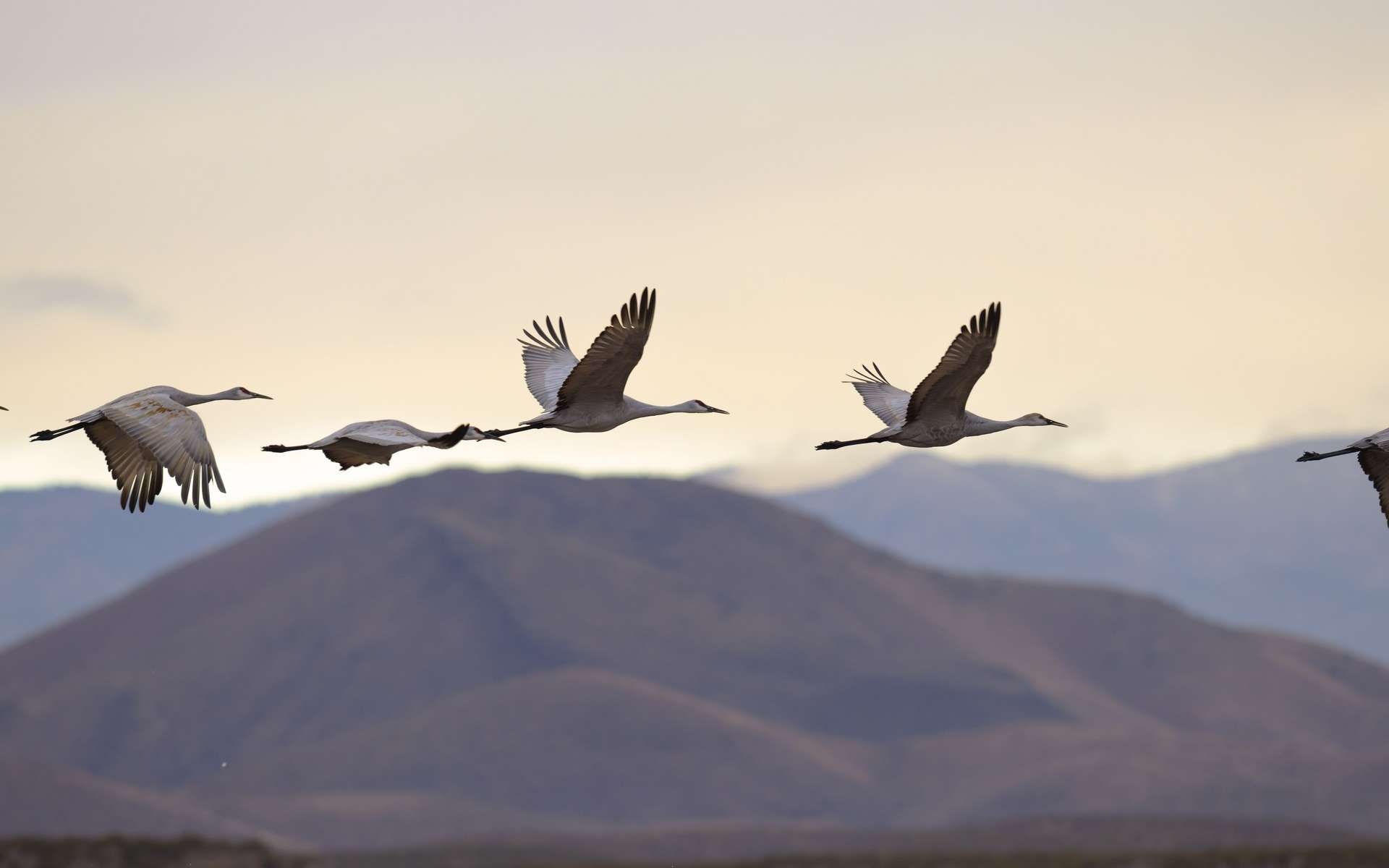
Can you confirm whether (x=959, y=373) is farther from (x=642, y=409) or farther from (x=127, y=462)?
(x=127, y=462)

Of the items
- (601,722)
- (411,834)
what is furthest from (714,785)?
(411,834)

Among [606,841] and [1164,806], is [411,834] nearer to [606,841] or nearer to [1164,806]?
[606,841]

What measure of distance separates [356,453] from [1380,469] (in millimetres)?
13356

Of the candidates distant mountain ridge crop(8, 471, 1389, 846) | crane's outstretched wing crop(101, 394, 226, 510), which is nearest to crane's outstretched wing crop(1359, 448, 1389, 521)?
crane's outstretched wing crop(101, 394, 226, 510)

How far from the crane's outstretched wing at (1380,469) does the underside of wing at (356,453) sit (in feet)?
40.5

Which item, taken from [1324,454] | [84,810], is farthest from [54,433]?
[84,810]

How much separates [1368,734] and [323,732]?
9767 centimetres

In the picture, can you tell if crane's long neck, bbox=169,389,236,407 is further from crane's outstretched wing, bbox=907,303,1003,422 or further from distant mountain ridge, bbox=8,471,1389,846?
distant mountain ridge, bbox=8,471,1389,846

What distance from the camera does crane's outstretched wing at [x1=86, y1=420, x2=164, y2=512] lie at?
92.7ft

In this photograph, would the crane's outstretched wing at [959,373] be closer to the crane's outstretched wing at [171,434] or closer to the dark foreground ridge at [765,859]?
the crane's outstretched wing at [171,434]

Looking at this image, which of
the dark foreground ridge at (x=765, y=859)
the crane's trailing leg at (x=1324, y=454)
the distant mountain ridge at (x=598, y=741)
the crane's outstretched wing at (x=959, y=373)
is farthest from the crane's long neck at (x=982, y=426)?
the distant mountain ridge at (x=598, y=741)

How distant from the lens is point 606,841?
131m

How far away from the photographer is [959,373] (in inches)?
1129

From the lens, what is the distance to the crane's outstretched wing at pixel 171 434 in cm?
2642
